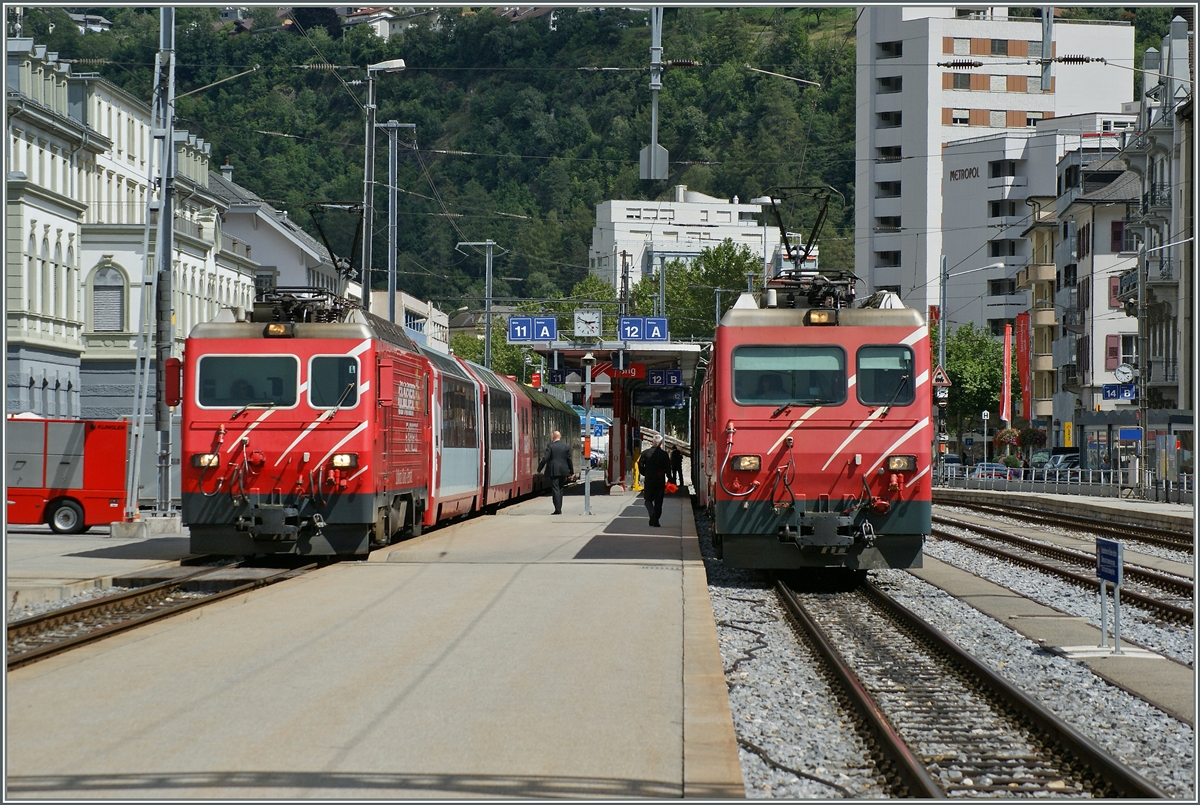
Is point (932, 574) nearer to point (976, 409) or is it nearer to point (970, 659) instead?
point (970, 659)

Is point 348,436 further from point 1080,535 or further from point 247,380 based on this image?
point 1080,535

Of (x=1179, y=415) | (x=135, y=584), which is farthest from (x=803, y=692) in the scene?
(x=1179, y=415)

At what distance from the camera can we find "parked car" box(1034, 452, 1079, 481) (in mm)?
59456

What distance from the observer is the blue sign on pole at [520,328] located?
48.1 m

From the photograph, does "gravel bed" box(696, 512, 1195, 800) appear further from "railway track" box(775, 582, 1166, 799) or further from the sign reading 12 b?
the sign reading 12 b

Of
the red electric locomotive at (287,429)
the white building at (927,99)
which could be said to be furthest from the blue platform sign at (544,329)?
the white building at (927,99)

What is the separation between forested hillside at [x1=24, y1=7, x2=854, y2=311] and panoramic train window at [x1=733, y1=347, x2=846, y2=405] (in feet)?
75.0

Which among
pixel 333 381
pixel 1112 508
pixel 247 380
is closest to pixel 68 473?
pixel 247 380

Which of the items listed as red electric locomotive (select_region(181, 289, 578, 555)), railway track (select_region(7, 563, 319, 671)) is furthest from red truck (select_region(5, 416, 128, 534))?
railway track (select_region(7, 563, 319, 671))

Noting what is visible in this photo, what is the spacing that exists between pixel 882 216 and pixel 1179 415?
62704 mm

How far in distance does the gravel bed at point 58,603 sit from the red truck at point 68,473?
11983 mm

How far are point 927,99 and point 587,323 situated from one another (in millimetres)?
66012

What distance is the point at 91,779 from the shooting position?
6.93 meters

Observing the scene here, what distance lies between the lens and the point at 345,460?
19141mm
